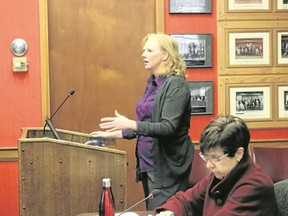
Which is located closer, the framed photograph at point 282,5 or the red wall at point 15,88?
the red wall at point 15,88

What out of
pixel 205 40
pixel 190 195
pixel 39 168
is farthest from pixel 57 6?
pixel 190 195

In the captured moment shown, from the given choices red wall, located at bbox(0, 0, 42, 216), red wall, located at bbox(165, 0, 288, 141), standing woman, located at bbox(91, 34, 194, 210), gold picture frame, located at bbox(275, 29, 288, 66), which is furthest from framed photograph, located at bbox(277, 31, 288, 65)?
red wall, located at bbox(0, 0, 42, 216)

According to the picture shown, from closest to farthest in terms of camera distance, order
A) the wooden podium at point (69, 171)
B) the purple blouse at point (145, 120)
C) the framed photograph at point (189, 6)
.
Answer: the wooden podium at point (69, 171), the purple blouse at point (145, 120), the framed photograph at point (189, 6)

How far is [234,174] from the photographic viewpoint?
6.63 ft

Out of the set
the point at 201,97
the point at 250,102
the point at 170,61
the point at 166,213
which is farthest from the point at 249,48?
the point at 166,213

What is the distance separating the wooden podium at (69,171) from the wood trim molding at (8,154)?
5.46 feet

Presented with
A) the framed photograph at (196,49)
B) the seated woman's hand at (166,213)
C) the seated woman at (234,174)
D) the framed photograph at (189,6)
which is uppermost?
the framed photograph at (189,6)

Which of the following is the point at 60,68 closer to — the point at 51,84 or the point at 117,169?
the point at 51,84

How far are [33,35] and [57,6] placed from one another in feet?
1.10

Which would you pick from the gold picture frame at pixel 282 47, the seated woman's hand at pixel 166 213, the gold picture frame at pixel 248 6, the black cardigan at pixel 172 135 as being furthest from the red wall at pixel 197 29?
the seated woman's hand at pixel 166 213

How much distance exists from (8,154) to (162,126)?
208 cm

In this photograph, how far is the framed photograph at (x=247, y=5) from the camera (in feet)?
15.7

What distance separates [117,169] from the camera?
2.97m

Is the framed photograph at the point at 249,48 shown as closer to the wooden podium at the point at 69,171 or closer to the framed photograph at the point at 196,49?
the framed photograph at the point at 196,49
